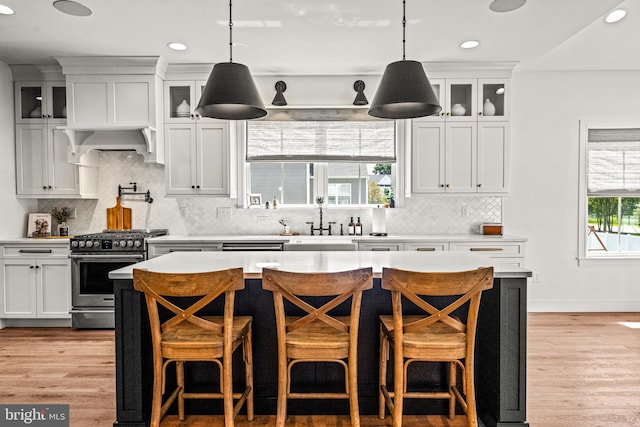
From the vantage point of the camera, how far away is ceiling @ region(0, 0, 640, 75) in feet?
10.5

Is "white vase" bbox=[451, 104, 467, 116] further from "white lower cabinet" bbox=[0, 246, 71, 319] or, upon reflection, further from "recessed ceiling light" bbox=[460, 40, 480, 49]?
"white lower cabinet" bbox=[0, 246, 71, 319]

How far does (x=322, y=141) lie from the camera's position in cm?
491

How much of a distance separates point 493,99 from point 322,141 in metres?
1.96

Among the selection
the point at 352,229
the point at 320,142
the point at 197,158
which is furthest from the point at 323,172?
the point at 197,158

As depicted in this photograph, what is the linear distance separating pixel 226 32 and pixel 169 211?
2254 mm

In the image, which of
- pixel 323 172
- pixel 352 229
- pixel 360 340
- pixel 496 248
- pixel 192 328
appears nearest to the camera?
pixel 192 328

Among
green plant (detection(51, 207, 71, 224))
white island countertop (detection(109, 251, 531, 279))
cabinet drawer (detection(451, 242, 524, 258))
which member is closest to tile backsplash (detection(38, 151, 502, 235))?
green plant (detection(51, 207, 71, 224))

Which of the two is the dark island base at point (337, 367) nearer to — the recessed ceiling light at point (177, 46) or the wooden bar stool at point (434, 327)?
the wooden bar stool at point (434, 327)

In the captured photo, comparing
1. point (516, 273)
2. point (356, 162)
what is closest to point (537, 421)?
point (516, 273)

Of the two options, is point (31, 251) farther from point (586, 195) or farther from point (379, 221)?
point (586, 195)

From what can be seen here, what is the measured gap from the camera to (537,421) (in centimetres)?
249

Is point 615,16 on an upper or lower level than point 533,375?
upper

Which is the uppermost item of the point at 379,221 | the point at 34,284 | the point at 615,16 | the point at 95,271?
the point at 615,16

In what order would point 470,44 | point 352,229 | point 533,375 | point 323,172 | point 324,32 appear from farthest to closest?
point 323,172 → point 352,229 → point 470,44 → point 324,32 → point 533,375
